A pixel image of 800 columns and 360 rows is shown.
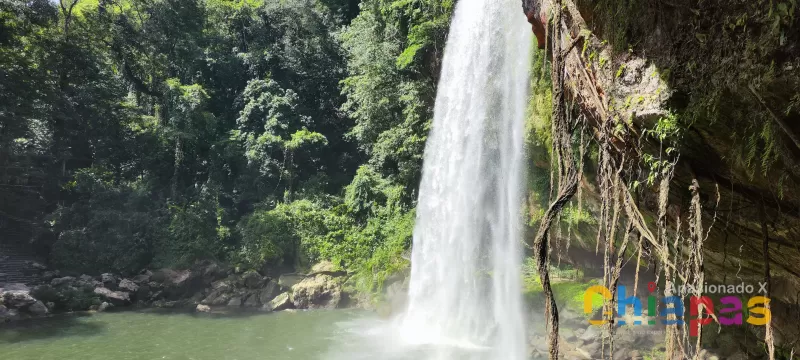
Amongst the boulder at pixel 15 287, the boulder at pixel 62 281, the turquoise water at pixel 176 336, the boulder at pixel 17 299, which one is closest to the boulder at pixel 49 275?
the boulder at pixel 62 281

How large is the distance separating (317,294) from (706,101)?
13549mm

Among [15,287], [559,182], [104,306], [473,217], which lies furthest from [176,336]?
[559,182]

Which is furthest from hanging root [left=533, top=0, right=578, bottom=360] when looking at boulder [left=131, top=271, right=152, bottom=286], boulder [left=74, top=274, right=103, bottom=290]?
boulder [left=131, top=271, right=152, bottom=286]

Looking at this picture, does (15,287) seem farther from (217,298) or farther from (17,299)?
(217,298)

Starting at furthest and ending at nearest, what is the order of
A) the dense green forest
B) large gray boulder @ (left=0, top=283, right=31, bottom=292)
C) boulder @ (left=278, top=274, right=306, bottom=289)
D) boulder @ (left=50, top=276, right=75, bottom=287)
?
the dense green forest
boulder @ (left=278, top=274, right=306, bottom=289)
boulder @ (left=50, top=276, right=75, bottom=287)
large gray boulder @ (left=0, top=283, right=31, bottom=292)

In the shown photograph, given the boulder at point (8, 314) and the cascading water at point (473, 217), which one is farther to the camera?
the boulder at point (8, 314)

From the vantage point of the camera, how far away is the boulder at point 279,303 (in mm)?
14289

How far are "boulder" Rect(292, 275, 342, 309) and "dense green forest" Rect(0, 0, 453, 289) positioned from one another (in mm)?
866

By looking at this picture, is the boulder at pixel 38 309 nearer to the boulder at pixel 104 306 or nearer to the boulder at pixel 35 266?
the boulder at pixel 104 306

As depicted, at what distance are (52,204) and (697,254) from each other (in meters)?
20.5

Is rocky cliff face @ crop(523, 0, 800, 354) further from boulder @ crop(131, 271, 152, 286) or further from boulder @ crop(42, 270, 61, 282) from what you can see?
boulder @ crop(42, 270, 61, 282)

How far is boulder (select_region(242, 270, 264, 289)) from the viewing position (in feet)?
50.7

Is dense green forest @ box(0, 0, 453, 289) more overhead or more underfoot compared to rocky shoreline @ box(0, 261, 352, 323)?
more overhead

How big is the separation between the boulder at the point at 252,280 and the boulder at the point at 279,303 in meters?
1.16
